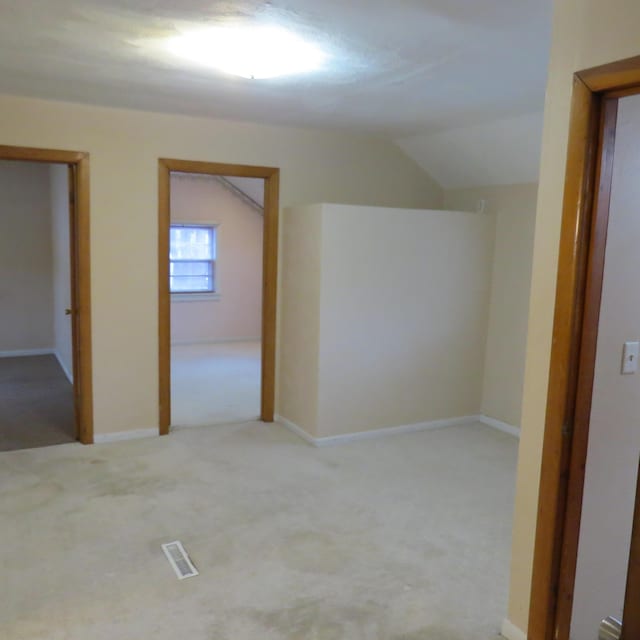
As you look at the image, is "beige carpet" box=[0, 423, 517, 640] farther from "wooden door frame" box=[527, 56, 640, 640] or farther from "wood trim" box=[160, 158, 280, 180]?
"wood trim" box=[160, 158, 280, 180]

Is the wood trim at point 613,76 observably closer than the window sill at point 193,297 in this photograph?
Yes

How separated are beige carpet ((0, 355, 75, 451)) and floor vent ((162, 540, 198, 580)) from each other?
1.80 metres

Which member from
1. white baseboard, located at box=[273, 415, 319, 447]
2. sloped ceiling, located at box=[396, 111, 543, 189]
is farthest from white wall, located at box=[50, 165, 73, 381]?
sloped ceiling, located at box=[396, 111, 543, 189]

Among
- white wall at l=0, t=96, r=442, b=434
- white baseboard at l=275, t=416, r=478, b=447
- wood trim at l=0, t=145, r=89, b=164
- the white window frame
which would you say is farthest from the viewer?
the white window frame

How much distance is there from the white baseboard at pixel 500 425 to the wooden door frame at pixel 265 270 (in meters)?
1.77

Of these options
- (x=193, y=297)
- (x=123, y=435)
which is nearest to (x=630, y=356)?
(x=123, y=435)

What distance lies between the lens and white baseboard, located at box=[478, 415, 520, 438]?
474 centimetres

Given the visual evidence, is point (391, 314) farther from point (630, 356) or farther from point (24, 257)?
point (24, 257)

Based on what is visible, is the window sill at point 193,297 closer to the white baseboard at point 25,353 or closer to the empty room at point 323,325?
the white baseboard at point 25,353

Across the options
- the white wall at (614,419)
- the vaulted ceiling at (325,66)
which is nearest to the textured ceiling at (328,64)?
the vaulted ceiling at (325,66)

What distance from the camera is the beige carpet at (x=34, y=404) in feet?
14.3

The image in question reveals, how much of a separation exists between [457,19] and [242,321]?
679 centimetres

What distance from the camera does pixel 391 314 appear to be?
14.8 feet

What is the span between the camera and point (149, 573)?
8.71 feet
